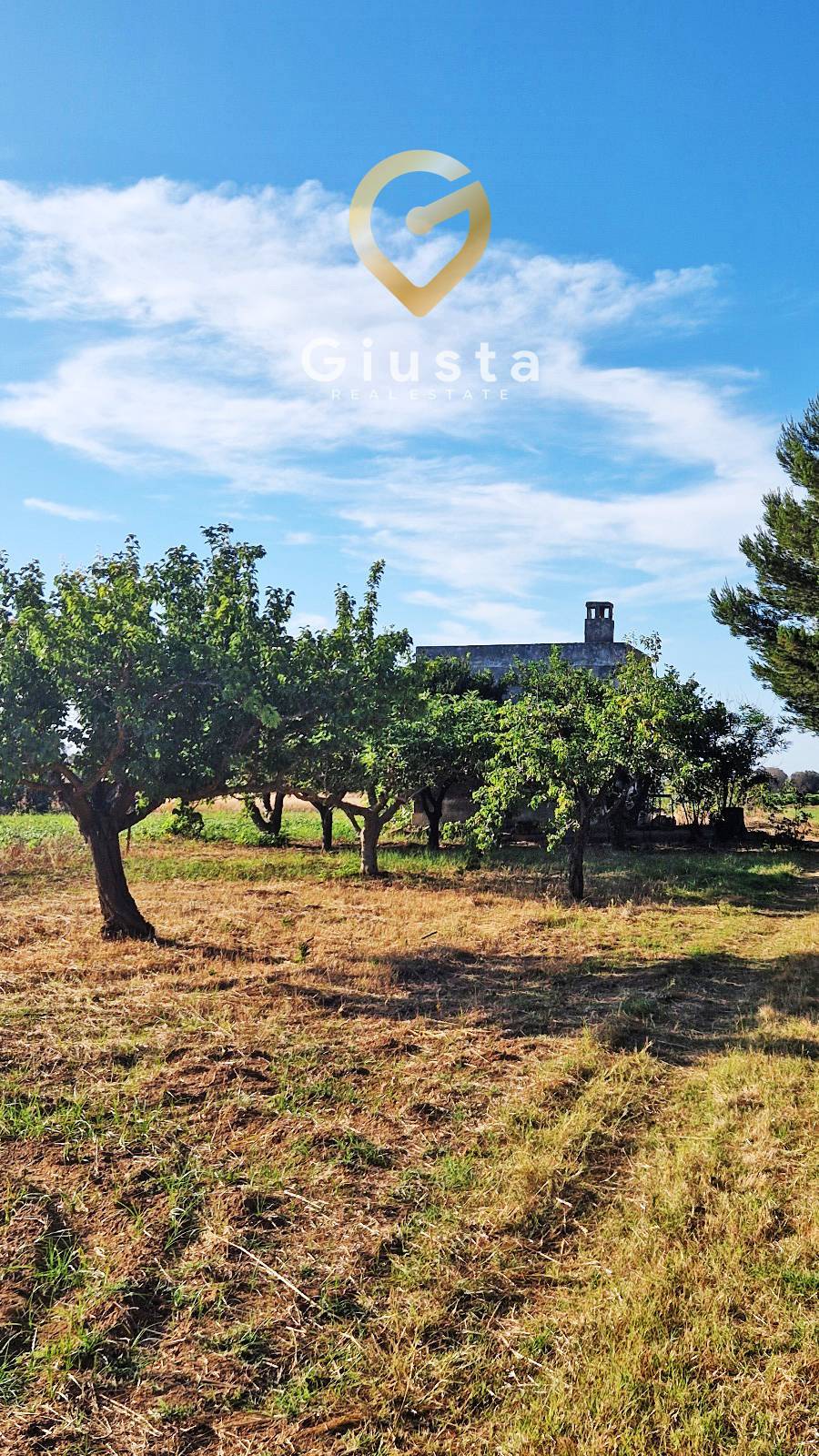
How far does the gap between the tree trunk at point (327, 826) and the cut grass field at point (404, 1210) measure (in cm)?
1655

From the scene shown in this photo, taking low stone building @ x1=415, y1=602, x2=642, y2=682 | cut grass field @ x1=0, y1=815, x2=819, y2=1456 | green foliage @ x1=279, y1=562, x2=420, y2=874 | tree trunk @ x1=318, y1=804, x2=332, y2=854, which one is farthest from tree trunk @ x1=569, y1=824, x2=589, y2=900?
low stone building @ x1=415, y1=602, x2=642, y2=682

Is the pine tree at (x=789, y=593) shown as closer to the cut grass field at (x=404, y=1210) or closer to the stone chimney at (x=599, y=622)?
the stone chimney at (x=599, y=622)

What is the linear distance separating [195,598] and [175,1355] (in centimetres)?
1177

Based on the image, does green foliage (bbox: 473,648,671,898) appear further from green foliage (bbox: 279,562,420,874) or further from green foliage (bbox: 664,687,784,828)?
green foliage (bbox: 664,687,784,828)

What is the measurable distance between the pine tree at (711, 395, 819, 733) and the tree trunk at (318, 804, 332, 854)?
62.5 ft

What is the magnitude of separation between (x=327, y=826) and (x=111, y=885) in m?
15.6

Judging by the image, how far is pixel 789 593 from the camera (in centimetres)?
3716

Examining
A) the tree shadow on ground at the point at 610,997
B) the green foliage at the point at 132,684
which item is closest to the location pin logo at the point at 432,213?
the green foliage at the point at 132,684

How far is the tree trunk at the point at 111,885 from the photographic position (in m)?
15.7

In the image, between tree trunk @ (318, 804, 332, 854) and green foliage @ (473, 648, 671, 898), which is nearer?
green foliage @ (473, 648, 671, 898)

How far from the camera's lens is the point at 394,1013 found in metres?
11.7

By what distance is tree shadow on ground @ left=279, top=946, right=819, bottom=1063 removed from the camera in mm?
11047

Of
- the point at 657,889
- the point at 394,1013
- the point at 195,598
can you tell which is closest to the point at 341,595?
the point at 195,598

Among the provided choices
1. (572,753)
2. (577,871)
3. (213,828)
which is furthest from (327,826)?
(572,753)
